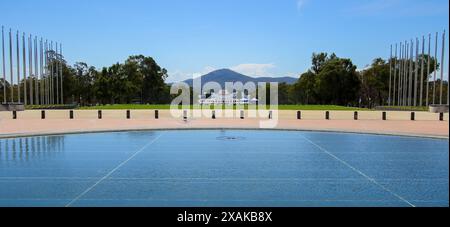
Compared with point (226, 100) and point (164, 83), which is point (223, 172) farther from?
point (226, 100)

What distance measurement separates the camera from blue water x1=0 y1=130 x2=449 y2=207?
244 inches

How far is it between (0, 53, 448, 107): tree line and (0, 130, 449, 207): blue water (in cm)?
5814

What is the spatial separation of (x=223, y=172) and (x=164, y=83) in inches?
3013

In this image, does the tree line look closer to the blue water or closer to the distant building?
the distant building

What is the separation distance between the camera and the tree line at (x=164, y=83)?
230ft

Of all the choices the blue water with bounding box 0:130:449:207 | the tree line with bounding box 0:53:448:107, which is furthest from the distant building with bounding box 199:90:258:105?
the blue water with bounding box 0:130:449:207

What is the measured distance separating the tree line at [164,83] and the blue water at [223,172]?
58.1m

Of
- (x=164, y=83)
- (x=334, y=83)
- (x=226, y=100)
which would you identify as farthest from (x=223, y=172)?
(x=226, y=100)

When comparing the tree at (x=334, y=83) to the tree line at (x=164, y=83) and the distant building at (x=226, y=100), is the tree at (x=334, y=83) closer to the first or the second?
the tree line at (x=164, y=83)

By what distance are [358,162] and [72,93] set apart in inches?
2704

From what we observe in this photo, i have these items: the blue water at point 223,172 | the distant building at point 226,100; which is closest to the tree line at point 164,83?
the distant building at point 226,100
